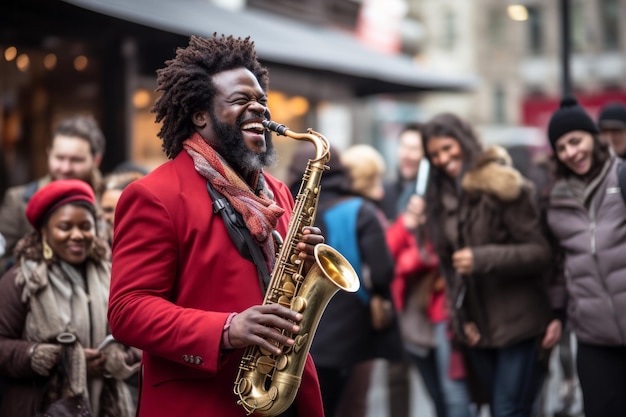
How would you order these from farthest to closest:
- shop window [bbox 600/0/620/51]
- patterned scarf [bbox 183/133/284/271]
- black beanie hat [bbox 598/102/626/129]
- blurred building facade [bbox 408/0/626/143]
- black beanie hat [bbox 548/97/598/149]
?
1. blurred building facade [bbox 408/0/626/143]
2. shop window [bbox 600/0/620/51]
3. black beanie hat [bbox 598/102/626/129]
4. black beanie hat [bbox 548/97/598/149]
5. patterned scarf [bbox 183/133/284/271]

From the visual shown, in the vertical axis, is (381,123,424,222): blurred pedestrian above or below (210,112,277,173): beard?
above

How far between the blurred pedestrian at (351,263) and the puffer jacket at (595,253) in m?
1.23

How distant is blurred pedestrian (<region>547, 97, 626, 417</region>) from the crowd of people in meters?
0.01

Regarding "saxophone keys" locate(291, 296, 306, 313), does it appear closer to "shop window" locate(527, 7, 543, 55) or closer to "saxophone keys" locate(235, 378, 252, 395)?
"saxophone keys" locate(235, 378, 252, 395)

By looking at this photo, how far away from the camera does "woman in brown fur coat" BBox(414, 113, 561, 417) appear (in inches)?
248

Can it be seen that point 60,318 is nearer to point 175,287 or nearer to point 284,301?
point 175,287

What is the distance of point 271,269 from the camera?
3803 mm

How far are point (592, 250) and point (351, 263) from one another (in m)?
1.61

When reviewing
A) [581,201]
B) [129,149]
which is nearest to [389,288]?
[581,201]

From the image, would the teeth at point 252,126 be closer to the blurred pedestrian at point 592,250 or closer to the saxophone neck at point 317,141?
the saxophone neck at point 317,141

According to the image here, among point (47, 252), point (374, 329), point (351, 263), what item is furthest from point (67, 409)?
point (374, 329)

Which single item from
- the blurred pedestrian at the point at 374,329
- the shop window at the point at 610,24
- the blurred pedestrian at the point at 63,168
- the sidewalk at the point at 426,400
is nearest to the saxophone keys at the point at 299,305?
the blurred pedestrian at the point at 374,329

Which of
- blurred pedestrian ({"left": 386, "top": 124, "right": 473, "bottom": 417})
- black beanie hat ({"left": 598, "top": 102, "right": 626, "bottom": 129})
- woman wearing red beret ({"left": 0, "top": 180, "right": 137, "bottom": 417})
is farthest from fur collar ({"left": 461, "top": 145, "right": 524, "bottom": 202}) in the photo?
woman wearing red beret ({"left": 0, "top": 180, "right": 137, "bottom": 417})

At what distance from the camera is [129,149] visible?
11906 millimetres
